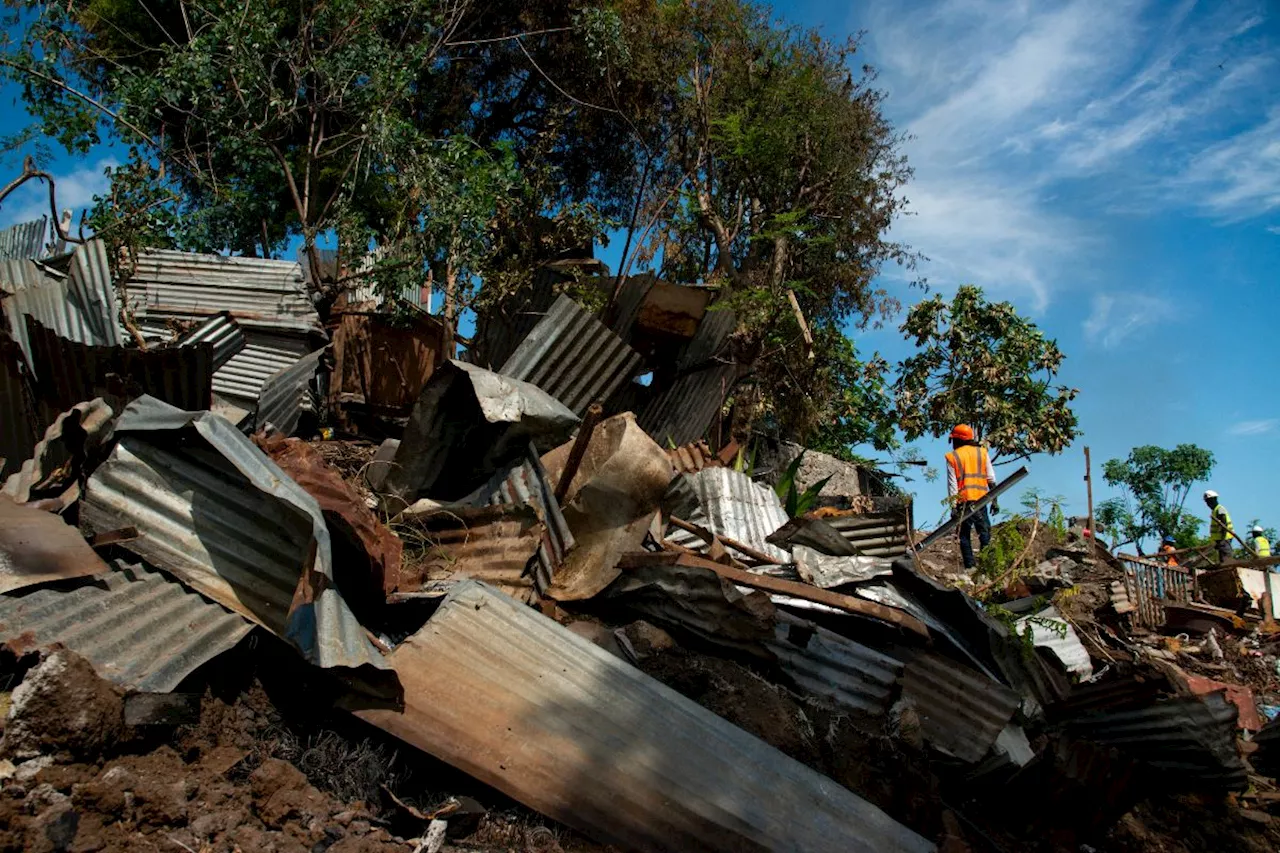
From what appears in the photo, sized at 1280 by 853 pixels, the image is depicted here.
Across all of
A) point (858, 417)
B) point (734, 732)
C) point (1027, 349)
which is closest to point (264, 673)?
point (734, 732)

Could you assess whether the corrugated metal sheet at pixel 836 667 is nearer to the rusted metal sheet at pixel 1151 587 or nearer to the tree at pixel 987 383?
the rusted metal sheet at pixel 1151 587

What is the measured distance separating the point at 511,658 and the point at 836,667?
1512 millimetres

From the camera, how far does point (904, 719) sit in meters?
3.69

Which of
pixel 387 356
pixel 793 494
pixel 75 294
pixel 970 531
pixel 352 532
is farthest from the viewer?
pixel 387 356

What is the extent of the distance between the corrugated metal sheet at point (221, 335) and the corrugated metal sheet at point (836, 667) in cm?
429

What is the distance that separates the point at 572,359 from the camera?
610 centimetres

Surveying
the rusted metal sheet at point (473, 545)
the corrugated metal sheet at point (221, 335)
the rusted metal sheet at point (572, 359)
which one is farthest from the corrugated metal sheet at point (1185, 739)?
the corrugated metal sheet at point (221, 335)

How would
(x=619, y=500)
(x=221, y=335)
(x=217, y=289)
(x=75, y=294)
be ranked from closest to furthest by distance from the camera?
(x=619, y=500) < (x=75, y=294) < (x=221, y=335) < (x=217, y=289)

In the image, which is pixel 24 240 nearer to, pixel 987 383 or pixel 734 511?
pixel 734 511

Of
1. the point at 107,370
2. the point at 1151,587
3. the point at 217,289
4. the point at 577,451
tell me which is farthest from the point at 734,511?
the point at 1151,587

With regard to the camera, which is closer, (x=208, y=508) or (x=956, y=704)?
(x=208, y=508)

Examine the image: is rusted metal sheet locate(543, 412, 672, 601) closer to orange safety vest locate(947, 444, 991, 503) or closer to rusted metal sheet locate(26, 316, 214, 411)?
rusted metal sheet locate(26, 316, 214, 411)

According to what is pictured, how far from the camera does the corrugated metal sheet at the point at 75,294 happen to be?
191 inches

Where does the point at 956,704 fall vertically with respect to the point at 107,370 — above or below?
below
